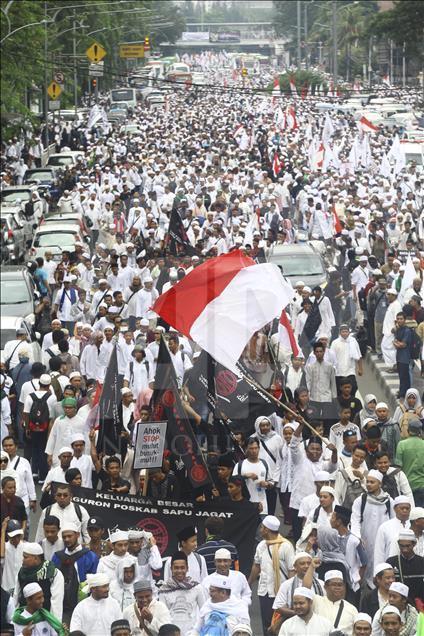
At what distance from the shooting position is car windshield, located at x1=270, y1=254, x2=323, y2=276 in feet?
79.5

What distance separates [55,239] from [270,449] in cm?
1734

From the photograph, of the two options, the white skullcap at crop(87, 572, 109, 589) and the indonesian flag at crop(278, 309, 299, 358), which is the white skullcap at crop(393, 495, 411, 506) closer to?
the white skullcap at crop(87, 572, 109, 589)

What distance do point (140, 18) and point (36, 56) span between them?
73912mm

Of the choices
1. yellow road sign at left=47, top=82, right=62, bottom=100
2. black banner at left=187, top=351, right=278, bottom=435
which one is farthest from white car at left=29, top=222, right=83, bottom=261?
yellow road sign at left=47, top=82, right=62, bottom=100

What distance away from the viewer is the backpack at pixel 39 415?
15.2 m

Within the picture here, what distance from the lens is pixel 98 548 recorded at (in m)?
11.1

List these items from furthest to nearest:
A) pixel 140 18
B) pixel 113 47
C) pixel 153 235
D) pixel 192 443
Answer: pixel 140 18
pixel 113 47
pixel 153 235
pixel 192 443

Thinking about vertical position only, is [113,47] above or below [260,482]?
below

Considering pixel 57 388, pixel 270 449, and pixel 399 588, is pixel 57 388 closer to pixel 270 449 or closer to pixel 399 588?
pixel 270 449

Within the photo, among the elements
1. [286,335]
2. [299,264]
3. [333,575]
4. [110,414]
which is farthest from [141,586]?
[299,264]

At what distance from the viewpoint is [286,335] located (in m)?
17.3

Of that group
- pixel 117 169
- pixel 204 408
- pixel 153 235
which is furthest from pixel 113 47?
pixel 204 408

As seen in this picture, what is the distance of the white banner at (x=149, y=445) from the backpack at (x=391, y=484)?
1.64 m

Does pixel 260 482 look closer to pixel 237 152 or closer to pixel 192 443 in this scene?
pixel 192 443
